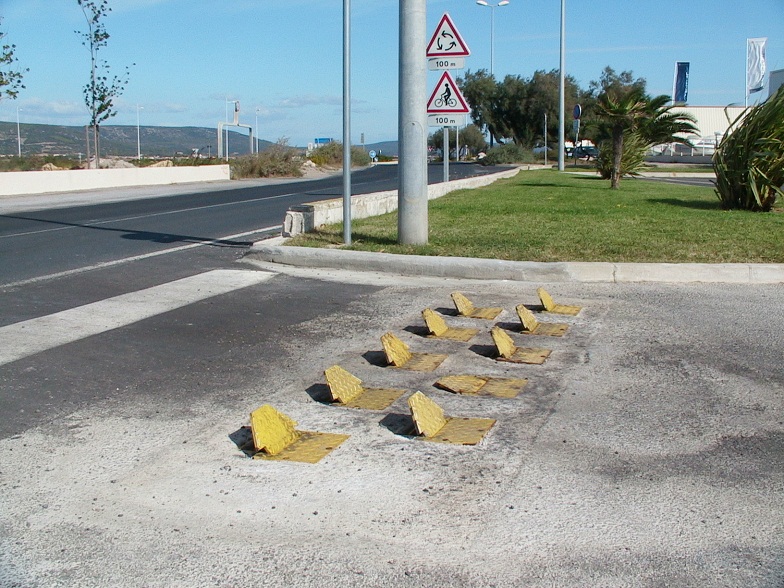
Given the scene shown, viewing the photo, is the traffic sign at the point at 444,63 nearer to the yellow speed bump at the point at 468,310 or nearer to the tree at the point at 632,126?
the yellow speed bump at the point at 468,310

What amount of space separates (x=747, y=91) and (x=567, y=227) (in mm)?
38927

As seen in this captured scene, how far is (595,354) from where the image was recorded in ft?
20.6

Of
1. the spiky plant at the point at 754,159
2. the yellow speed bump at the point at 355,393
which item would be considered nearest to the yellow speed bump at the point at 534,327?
the yellow speed bump at the point at 355,393

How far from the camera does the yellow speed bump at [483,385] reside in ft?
17.5

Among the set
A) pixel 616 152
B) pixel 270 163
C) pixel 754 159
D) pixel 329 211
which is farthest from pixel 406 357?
pixel 270 163

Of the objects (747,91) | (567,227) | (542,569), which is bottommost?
(542,569)

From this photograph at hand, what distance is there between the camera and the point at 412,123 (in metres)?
10.7

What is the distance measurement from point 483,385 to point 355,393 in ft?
2.77

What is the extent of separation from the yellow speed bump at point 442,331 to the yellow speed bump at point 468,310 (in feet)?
1.82

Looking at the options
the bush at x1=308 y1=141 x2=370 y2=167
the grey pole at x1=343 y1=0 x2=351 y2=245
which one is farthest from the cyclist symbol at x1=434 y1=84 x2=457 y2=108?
the bush at x1=308 y1=141 x2=370 y2=167

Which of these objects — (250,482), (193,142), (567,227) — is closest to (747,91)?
(567,227)

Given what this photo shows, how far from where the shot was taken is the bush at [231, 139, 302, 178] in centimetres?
4466

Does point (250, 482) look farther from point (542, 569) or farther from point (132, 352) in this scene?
point (132, 352)

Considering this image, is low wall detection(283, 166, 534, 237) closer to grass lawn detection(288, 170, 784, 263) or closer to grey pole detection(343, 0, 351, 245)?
grass lawn detection(288, 170, 784, 263)
